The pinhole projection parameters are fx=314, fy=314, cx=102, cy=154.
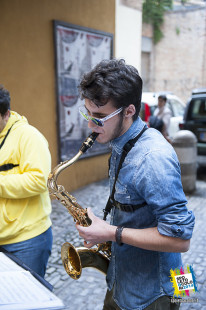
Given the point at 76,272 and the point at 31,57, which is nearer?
the point at 76,272

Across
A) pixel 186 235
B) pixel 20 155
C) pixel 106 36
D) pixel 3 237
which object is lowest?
pixel 3 237

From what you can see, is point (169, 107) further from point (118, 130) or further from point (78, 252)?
point (118, 130)

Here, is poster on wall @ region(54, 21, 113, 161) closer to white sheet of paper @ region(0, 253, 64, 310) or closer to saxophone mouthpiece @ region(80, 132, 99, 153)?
saxophone mouthpiece @ region(80, 132, 99, 153)

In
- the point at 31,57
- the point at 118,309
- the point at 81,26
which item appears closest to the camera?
the point at 118,309

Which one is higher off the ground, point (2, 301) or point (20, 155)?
point (20, 155)

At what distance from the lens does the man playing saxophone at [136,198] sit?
1390 mm

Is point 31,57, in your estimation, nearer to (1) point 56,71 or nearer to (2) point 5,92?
(1) point 56,71

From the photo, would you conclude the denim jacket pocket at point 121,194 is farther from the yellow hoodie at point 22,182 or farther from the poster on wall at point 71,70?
the poster on wall at point 71,70

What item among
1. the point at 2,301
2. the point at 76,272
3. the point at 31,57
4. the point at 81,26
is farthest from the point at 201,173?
the point at 2,301

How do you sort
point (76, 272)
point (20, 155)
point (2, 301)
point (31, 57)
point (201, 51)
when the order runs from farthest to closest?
1. point (201, 51)
2. point (31, 57)
3. point (20, 155)
4. point (76, 272)
5. point (2, 301)

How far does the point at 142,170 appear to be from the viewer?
4.71ft

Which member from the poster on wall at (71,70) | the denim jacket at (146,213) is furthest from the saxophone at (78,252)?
the poster on wall at (71,70)

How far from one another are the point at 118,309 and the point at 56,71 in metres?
4.74

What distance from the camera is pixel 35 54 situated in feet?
17.4
